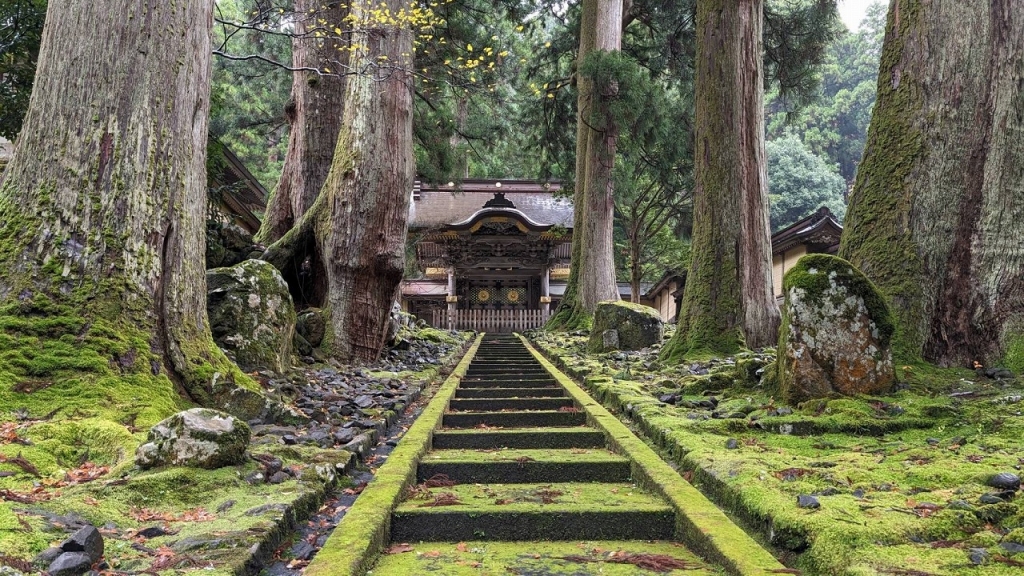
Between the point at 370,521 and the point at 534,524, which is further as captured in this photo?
the point at 534,524

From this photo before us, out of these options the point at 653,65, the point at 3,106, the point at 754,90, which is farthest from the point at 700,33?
the point at 653,65

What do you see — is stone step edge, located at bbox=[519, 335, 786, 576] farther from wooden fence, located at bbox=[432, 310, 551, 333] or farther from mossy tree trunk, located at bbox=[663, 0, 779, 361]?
wooden fence, located at bbox=[432, 310, 551, 333]

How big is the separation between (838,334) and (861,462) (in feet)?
3.78

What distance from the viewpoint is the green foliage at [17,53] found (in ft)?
20.2

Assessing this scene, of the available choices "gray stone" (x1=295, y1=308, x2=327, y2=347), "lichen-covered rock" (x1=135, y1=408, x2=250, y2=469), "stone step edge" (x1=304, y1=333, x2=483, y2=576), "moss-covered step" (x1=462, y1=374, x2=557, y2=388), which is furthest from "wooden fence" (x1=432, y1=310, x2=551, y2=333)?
"lichen-covered rock" (x1=135, y1=408, x2=250, y2=469)

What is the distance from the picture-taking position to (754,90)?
25.2ft

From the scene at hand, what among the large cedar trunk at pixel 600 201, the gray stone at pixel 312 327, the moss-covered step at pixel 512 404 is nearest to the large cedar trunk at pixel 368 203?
the gray stone at pixel 312 327

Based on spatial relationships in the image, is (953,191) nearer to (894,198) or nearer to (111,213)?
(894,198)

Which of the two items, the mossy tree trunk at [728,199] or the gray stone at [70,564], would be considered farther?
the mossy tree trunk at [728,199]

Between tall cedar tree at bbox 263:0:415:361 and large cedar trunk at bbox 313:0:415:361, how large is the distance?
1 cm

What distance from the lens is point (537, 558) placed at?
8.46ft

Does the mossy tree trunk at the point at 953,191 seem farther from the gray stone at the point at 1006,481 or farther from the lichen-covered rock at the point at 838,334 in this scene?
the gray stone at the point at 1006,481

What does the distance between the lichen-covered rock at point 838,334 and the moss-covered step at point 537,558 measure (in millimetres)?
2004

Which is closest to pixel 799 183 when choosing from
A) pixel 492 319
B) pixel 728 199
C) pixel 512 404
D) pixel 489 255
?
pixel 489 255
